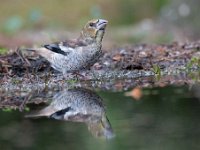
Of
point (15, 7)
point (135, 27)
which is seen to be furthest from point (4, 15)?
point (135, 27)

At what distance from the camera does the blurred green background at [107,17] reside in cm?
1911

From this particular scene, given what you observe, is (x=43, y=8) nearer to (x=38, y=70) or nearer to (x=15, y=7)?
(x=15, y=7)

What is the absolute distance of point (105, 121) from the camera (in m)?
7.23

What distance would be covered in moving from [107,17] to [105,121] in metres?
13.8

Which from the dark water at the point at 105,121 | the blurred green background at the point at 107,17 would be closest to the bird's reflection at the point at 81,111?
the dark water at the point at 105,121

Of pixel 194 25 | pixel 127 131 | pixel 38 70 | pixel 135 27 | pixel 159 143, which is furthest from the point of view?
pixel 135 27

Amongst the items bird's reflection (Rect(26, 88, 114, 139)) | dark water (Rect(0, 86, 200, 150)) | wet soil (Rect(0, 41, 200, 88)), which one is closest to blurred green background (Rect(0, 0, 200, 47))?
wet soil (Rect(0, 41, 200, 88))

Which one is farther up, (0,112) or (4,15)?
(4,15)

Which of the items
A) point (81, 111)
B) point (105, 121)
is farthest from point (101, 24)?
point (105, 121)

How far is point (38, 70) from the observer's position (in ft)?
33.9

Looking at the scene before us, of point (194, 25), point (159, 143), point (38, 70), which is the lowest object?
point (159, 143)

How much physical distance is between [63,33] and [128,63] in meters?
8.80

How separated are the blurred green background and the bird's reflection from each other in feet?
34.1

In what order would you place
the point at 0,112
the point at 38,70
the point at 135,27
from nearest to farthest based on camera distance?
1. the point at 0,112
2. the point at 38,70
3. the point at 135,27
